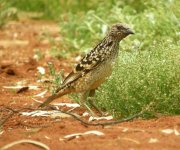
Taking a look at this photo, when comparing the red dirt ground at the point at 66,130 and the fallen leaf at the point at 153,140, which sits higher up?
the red dirt ground at the point at 66,130

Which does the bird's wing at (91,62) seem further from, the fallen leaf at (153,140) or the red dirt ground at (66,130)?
the fallen leaf at (153,140)

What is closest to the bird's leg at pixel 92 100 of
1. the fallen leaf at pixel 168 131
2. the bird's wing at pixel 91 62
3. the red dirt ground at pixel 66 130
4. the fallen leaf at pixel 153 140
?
the bird's wing at pixel 91 62

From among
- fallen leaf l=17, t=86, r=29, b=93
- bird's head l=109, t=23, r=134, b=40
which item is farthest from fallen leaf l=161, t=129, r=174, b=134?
fallen leaf l=17, t=86, r=29, b=93

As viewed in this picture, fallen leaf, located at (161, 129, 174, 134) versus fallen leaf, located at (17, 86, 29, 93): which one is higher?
fallen leaf, located at (17, 86, 29, 93)

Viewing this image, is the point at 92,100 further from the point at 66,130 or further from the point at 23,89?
the point at 23,89

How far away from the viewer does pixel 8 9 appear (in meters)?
16.7

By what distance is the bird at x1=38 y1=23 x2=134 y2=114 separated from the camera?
8.16m

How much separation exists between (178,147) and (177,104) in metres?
1.47

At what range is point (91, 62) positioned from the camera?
325 inches

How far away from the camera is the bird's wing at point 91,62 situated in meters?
8.21

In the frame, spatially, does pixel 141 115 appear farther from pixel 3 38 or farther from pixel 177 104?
pixel 3 38

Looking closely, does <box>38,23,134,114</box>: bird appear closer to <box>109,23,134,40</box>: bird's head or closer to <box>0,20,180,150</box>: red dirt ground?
<box>109,23,134,40</box>: bird's head

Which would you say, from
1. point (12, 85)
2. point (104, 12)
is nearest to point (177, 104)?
point (12, 85)

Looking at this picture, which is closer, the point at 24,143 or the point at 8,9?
the point at 24,143
